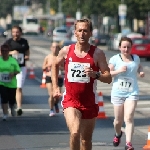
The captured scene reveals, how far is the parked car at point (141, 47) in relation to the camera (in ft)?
155

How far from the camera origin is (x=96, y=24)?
362 feet

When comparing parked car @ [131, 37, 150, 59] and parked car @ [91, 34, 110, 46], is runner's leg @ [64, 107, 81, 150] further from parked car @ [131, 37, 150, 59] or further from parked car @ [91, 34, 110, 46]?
parked car @ [91, 34, 110, 46]

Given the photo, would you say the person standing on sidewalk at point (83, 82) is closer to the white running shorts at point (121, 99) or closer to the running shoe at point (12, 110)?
the white running shorts at point (121, 99)

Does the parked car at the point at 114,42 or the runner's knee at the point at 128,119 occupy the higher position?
the runner's knee at the point at 128,119

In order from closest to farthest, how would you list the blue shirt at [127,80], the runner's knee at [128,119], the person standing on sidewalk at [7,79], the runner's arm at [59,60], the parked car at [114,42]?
1. the runner's arm at [59,60]
2. the runner's knee at [128,119]
3. the blue shirt at [127,80]
4. the person standing on sidewalk at [7,79]
5. the parked car at [114,42]

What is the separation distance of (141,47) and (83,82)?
127 ft

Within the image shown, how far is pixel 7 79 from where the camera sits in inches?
640

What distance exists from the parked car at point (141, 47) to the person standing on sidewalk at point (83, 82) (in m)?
38.1

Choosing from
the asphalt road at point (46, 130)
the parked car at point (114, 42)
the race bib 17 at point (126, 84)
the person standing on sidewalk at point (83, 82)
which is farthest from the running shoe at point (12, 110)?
the parked car at point (114, 42)

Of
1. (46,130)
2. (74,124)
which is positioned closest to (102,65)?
(74,124)

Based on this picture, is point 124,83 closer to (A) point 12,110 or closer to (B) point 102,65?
(B) point 102,65

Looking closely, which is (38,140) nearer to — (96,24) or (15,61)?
(15,61)

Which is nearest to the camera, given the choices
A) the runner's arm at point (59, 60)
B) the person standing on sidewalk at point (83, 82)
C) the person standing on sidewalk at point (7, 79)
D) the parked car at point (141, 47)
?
the person standing on sidewalk at point (83, 82)

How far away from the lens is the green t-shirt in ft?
53.2
